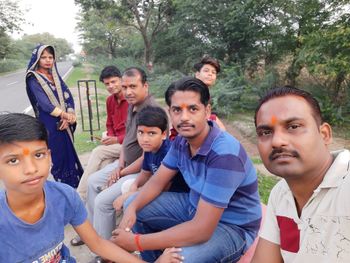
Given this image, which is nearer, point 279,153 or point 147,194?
point 279,153

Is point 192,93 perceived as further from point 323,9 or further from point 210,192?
point 323,9

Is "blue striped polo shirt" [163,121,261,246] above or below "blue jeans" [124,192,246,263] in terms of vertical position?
above

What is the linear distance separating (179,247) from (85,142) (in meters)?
5.24

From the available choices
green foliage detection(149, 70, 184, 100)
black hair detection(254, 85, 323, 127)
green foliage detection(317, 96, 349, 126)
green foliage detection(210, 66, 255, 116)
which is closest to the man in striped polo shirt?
black hair detection(254, 85, 323, 127)

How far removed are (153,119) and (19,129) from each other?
4.10ft

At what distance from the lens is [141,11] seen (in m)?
16.6

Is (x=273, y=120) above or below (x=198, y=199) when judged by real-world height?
above

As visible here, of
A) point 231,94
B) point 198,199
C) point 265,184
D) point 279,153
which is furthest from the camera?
point 231,94

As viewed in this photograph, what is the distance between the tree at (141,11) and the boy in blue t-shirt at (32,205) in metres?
15.3

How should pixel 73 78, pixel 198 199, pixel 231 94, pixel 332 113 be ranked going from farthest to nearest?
pixel 73 78 → pixel 231 94 → pixel 332 113 → pixel 198 199

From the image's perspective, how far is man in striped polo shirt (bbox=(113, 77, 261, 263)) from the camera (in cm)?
170

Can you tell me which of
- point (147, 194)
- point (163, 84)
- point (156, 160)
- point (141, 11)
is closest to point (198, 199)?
point (147, 194)

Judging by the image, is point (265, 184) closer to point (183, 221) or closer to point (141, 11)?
point (183, 221)

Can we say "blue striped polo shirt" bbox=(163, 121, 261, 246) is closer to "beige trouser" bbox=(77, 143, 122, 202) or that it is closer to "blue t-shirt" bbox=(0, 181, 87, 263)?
"blue t-shirt" bbox=(0, 181, 87, 263)
